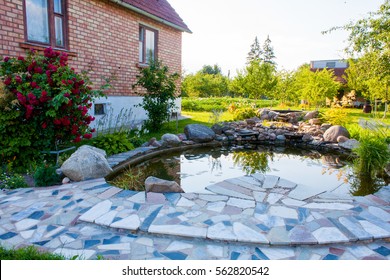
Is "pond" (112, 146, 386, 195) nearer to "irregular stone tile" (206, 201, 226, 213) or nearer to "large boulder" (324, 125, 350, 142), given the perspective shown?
"irregular stone tile" (206, 201, 226, 213)

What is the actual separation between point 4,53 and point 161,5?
22.9 feet

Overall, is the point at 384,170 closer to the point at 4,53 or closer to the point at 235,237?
the point at 235,237

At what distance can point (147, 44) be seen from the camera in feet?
35.3

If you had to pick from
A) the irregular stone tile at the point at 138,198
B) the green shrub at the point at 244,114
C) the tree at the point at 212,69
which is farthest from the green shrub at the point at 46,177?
the tree at the point at 212,69

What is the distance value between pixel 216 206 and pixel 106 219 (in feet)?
4.28

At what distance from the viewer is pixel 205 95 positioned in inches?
1221

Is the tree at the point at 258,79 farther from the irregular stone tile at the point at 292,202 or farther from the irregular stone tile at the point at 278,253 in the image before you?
the irregular stone tile at the point at 278,253

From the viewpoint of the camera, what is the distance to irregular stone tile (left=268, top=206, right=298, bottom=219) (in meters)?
3.29

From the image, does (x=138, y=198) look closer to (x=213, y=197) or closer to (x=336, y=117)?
(x=213, y=197)

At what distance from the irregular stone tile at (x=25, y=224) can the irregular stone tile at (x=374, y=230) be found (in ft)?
11.6

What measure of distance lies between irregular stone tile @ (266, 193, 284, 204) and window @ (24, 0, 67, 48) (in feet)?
20.8

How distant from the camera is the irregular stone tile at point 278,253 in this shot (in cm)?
259

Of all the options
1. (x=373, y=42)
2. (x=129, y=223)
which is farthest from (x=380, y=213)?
(x=373, y=42)
